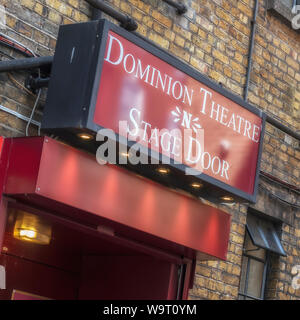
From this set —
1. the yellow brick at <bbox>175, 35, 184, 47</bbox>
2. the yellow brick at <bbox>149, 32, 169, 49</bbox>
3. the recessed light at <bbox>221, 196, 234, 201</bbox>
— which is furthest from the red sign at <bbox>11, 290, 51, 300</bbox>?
the yellow brick at <bbox>175, 35, 184, 47</bbox>

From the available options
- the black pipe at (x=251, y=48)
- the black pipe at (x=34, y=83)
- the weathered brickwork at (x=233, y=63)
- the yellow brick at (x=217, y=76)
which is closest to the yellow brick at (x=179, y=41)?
the weathered brickwork at (x=233, y=63)

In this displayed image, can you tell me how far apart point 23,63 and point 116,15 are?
96 centimetres

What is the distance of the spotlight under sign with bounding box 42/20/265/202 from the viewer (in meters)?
4.80

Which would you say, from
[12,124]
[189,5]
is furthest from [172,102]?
[189,5]

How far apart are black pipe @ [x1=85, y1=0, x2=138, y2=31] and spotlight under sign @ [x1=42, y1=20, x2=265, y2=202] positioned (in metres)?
0.43

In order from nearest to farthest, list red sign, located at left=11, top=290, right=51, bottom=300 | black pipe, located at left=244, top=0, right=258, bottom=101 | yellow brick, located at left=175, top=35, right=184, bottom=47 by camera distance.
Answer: red sign, located at left=11, top=290, right=51, bottom=300, yellow brick, located at left=175, top=35, right=184, bottom=47, black pipe, located at left=244, top=0, right=258, bottom=101

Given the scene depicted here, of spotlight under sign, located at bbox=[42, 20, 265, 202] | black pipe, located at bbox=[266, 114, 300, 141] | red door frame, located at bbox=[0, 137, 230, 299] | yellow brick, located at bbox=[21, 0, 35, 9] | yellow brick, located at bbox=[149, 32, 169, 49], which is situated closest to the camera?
red door frame, located at bbox=[0, 137, 230, 299]

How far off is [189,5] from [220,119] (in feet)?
4.31

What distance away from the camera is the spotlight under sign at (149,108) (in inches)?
189

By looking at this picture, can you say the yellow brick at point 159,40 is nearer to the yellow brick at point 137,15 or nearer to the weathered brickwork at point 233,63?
the weathered brickwork at point 233,63

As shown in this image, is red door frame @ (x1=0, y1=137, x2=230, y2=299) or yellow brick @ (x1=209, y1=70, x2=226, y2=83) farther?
yellow brick @ (x1=209, y1=70, x2=226, y2=83)

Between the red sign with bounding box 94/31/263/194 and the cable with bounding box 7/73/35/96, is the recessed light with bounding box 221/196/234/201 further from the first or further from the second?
the cable with bounding box 7/73/35/96

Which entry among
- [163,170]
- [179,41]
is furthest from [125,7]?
[163,170]

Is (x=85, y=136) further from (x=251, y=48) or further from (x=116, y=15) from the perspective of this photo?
(x=251, y=48)
